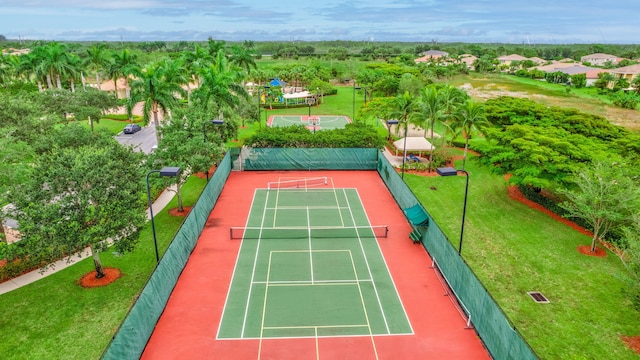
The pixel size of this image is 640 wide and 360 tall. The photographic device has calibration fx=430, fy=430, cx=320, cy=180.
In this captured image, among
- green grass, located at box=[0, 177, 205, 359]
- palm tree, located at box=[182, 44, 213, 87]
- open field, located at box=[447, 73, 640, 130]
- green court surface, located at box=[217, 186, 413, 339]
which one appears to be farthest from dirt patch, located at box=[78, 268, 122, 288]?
open field, located at box=[447, 73, 640, 130]

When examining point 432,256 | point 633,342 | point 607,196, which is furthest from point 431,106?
point 633,342

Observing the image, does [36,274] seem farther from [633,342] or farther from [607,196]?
[607,196]

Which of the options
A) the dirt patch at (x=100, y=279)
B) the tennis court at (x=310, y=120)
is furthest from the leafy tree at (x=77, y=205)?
the tennis court at (x=310, y=120)

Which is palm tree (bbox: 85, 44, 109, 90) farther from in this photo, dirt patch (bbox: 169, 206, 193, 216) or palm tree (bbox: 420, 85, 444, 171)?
palm tree (bbox: 420, 85, 444, 171)

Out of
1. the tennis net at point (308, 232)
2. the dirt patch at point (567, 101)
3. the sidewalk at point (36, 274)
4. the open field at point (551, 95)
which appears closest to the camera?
the sidewalk at point (36, 274)

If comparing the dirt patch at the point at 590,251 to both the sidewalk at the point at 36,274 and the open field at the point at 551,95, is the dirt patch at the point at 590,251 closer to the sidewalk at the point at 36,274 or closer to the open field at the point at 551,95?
the sidewalk at the point at 36,274

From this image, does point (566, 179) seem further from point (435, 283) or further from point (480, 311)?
point (480, 311)

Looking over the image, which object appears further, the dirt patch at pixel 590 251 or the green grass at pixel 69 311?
the dirt patch at pixel 590 251
